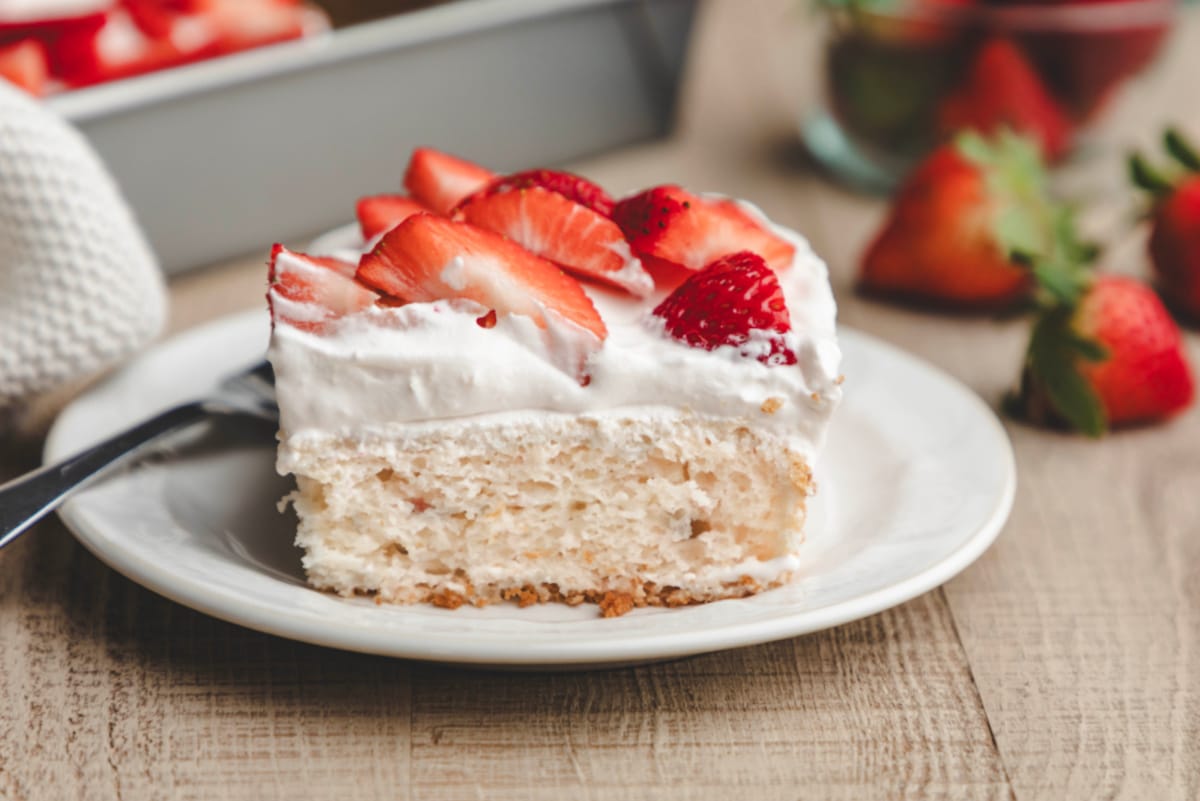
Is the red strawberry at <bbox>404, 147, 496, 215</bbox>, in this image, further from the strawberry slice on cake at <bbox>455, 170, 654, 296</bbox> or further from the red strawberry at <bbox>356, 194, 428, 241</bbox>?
the strawberry slice on cake at <bbox>455, 170, 654, 296</bbox>

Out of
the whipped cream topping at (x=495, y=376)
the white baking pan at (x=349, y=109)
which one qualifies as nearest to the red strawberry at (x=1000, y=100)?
the white baking pan at (x=349, y=109)

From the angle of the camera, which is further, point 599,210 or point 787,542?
point 599,210

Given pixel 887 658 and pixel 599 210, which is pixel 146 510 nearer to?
pixel 599 210

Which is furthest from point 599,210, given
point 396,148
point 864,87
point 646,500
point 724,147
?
point 724,147

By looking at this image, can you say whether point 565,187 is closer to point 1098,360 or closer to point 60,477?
point 60,477

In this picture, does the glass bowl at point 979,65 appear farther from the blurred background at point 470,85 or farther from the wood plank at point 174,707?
the wood plank at point 174,707

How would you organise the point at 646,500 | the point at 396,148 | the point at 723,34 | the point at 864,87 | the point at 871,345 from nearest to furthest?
the point at 646,500 < the point at 871,345 < the point at 396,148 < the point at 864,87 < the point at 723,34

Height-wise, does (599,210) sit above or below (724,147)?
above
